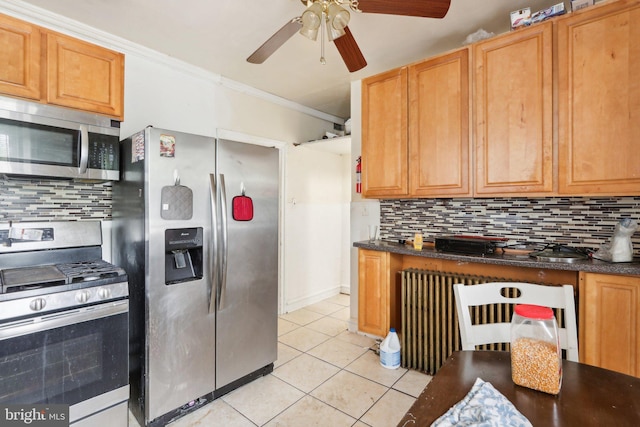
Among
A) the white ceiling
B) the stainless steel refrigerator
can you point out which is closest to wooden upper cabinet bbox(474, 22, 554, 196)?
the white ceiling

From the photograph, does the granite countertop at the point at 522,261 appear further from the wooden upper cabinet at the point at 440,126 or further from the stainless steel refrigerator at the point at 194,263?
the stainless steel refrigerator at the point at 194,263

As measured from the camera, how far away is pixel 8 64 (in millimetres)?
1646

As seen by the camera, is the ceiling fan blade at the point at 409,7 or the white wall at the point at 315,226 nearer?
the ceiling fan blade at the point at 409,7

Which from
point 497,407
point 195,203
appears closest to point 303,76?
point 195,203

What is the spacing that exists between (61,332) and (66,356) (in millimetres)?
128

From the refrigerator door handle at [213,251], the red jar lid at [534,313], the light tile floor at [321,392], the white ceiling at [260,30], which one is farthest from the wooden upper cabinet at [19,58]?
the red jar lid at [534,313]

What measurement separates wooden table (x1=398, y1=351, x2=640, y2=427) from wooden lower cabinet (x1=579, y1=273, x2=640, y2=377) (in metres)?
1.09

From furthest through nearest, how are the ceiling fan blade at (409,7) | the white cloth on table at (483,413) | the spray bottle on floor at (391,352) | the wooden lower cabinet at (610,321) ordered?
the spray bottle on floor at (391,352) < the wooden lower cabinet at (610,321) < the ceiling fan blade at (409,7) < the white cloth on table at (483,413)

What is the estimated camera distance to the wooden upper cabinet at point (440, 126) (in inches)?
91.7

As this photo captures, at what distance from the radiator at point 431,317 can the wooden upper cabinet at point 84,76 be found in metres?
2.47

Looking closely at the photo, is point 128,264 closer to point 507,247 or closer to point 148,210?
point 148,210

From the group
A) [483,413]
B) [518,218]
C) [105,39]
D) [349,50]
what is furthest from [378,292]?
[105,39]

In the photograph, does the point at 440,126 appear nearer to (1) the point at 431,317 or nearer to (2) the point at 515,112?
(2) the point at 515,112

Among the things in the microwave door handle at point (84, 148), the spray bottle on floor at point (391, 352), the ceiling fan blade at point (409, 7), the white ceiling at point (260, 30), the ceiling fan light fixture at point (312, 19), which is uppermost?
the white ceiling at point (260, 30)
